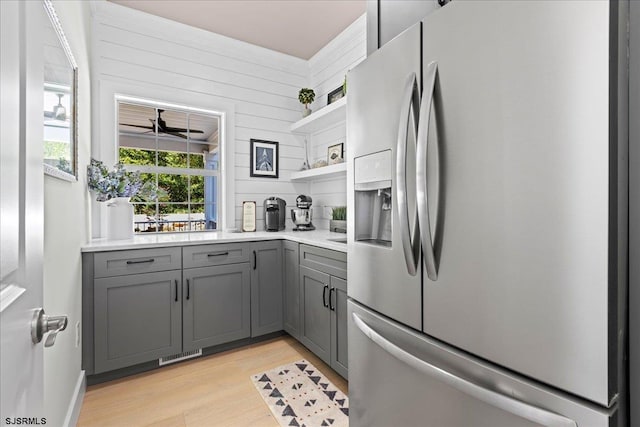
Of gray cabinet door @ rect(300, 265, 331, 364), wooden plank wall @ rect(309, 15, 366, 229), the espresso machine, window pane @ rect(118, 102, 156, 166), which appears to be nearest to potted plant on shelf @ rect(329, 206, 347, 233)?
wooden plank wall @ rect(309, 15, 366, 229)

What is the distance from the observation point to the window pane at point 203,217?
10.7 feet

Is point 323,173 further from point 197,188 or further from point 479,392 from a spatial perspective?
point 479,392

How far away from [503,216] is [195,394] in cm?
205

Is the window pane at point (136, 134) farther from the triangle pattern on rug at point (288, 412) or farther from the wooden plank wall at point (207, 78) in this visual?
the triangle pattern on rug at point (288, 412)

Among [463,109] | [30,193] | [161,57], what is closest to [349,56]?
[161,57]

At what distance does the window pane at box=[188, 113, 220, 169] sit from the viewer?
326cm

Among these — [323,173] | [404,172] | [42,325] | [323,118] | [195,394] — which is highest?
[323,118]

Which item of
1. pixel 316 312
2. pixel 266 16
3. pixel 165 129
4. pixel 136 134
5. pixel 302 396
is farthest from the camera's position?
pixel 165 129

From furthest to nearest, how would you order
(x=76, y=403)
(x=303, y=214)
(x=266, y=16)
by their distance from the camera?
(x=303, y=214)
(x=266, y=16)
(x=76, y=403)

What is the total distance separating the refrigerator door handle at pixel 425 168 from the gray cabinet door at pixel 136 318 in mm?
1972

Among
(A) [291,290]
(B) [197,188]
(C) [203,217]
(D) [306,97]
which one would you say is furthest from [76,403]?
(D) [306,97]

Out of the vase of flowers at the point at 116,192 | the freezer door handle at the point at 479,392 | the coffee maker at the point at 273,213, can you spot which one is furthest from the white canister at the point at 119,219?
the freezer door handle at the point at 479,392

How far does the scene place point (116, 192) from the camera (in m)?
2.48

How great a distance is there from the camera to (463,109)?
3.16 ft
